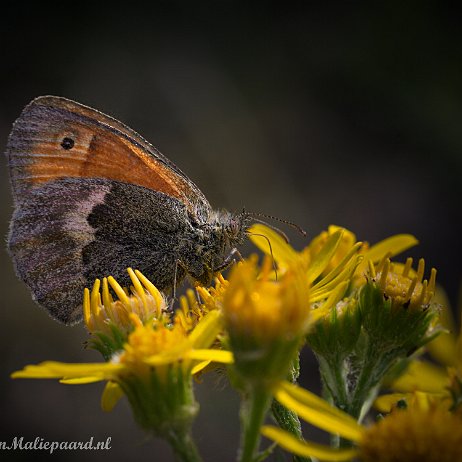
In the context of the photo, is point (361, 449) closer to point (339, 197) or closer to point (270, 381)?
point (270, 381)

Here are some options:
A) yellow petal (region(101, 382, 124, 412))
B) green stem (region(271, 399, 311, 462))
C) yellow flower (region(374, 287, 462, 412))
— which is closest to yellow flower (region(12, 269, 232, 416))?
yellow petal (region(101, 382, 124, 412))

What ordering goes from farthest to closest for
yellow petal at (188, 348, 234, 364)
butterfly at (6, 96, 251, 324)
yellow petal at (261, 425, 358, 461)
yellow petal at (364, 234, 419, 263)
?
butterfly at (6, 96, 251, 324), yellow petal at (364, 234, 419, 263), yellow petal at (188, 348, 234, 364), yellow petal at (261, 425, 358, 461)

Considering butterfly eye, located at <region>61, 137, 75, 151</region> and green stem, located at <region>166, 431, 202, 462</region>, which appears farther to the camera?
butterfly eye, located at <region>61, 137, 75, 151</region>

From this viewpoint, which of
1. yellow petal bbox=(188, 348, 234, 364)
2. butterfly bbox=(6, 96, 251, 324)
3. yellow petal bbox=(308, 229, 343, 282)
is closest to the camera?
yellow petal bbox=(188, 348, 234, 364)

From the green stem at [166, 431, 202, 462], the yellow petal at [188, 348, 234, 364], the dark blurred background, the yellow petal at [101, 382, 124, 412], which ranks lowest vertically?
the green stem at [166, 431, 202, 462]

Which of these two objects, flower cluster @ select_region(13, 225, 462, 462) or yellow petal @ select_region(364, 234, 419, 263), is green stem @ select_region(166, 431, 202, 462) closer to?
flower cluster @ select_region(13, 225, 462, 462)

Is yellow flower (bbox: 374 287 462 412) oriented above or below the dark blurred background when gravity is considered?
below

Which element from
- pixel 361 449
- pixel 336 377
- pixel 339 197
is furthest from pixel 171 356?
pixel 339 197

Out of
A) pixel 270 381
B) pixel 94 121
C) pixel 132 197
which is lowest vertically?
pixel 270 381
